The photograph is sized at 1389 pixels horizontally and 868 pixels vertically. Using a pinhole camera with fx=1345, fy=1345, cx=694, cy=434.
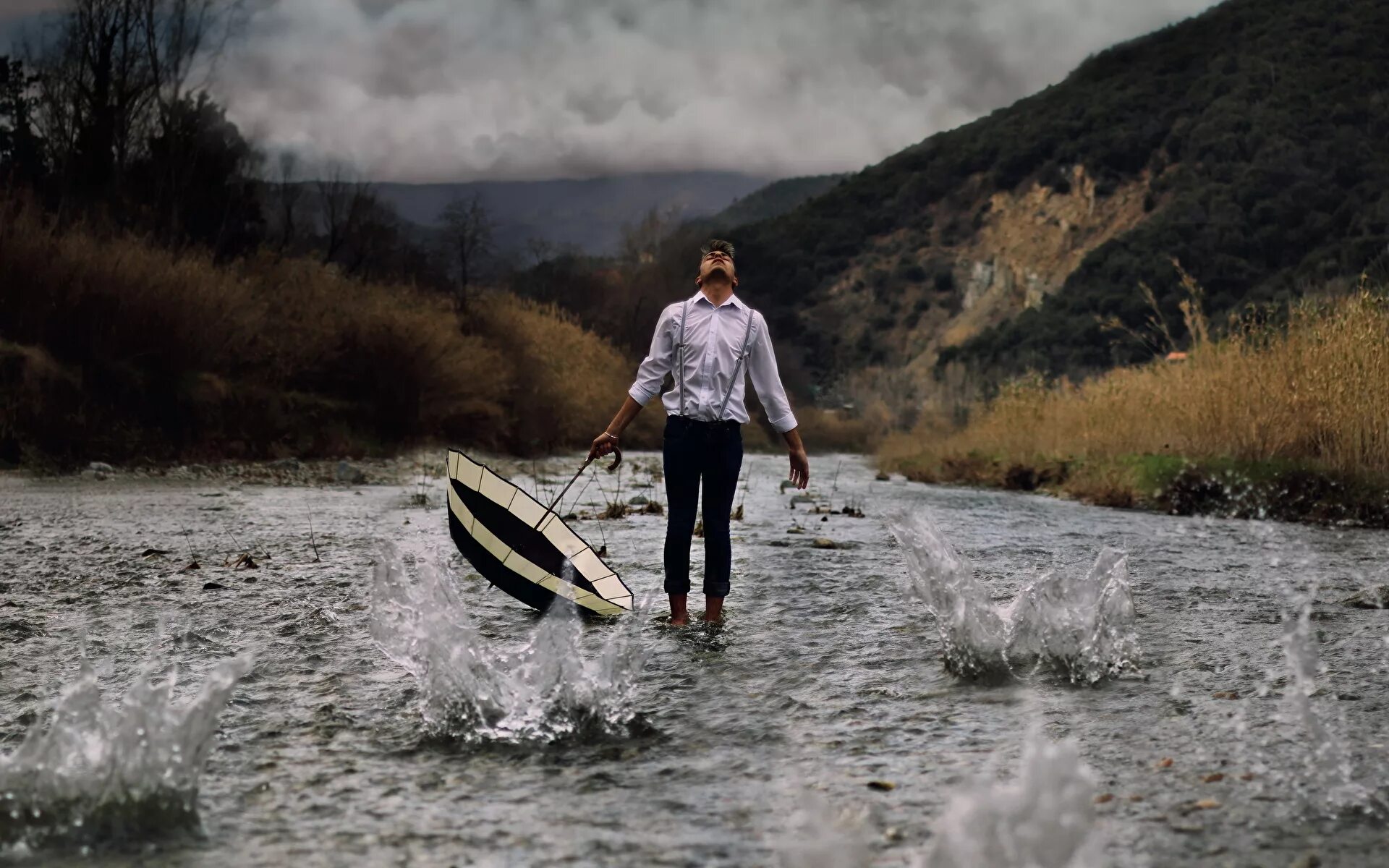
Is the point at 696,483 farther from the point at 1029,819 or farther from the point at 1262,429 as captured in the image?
the point at 1262,429

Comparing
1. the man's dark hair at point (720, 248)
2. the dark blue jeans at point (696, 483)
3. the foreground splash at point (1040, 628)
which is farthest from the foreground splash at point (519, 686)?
the man's dark hair at point (720, 248)

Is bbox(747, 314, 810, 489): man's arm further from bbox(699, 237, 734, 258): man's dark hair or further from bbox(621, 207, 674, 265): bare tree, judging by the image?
bbox(621, 207, 674, 265): bare tree

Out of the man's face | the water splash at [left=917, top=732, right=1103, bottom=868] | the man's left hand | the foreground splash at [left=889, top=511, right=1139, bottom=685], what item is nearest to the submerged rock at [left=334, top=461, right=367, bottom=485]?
the man's left hand

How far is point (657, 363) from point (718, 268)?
59 cm

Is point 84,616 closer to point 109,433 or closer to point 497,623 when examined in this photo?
point 497,623

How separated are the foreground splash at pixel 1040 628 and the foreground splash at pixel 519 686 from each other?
1632 mm

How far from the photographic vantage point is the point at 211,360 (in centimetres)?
2114

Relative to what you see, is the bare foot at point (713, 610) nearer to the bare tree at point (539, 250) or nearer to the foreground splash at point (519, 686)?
the foreground splash at point (519, 686)

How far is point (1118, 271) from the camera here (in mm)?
69750

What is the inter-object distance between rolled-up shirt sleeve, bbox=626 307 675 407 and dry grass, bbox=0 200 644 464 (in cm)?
1376

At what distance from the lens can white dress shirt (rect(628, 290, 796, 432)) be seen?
273 inches

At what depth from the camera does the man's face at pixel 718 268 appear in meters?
7.04

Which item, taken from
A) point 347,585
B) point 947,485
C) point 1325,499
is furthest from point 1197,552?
point 947,485

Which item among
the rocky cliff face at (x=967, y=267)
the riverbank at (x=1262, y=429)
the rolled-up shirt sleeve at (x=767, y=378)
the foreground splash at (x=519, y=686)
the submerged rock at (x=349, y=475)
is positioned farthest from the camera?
the rocky cliff face at (x=967, y=267)
